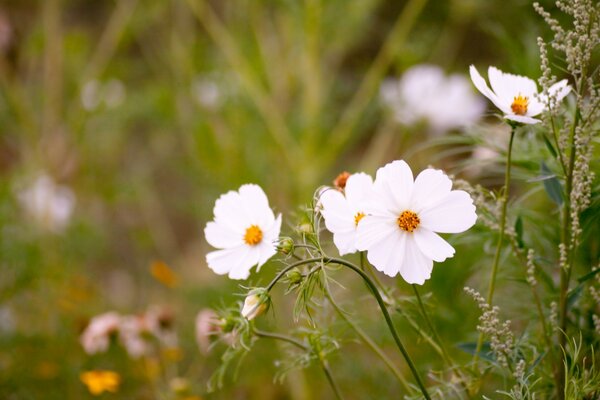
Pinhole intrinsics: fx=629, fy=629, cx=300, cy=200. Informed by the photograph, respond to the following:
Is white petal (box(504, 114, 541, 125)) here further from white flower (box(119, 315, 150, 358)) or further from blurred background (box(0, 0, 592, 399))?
white flower (box(119, 315, 150, 358))

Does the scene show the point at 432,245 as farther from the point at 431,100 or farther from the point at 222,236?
the point at 431,100

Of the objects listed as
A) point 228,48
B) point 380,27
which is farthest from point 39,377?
point 380,27

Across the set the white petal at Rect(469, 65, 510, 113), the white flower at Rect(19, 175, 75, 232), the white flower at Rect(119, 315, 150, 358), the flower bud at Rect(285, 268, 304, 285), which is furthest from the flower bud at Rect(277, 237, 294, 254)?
the white flower at Rect(19, 175, 75, 232)

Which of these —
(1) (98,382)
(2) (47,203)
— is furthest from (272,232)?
(2) (47,203)

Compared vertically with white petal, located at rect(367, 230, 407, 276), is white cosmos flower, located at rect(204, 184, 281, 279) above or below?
above

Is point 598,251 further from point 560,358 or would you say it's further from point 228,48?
point 228,48
